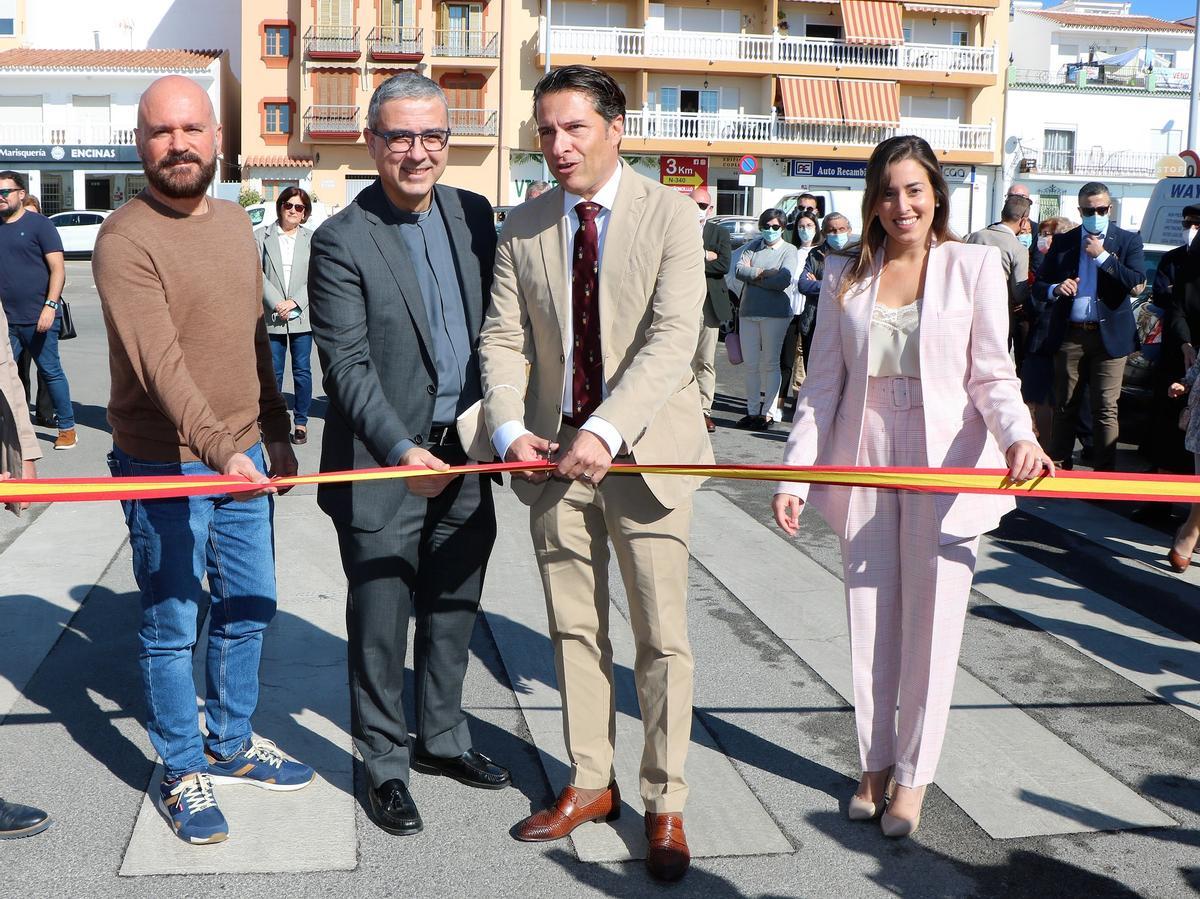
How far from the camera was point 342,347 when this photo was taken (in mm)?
3609

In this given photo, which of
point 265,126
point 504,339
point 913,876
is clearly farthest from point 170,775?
point 265,126

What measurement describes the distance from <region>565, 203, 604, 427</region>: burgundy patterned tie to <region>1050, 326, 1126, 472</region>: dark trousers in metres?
5.99

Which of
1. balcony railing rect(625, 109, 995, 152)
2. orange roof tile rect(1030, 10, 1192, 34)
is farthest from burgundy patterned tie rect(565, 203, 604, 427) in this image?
orange roof tile rect(1030, 10, 1192, 34)

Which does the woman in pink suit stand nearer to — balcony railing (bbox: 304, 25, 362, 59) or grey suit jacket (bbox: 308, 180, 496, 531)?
grey suit jacket (bbox: 308, 180, 496, 531)

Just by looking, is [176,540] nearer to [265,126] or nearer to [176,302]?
[176,302]

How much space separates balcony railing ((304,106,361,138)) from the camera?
1881 inches

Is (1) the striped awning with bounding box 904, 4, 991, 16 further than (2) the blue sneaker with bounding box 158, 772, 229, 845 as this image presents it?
Yes

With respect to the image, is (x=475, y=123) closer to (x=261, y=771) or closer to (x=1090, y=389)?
(x=1090, y=389)

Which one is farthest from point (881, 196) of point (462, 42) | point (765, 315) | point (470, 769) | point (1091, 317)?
point (462, 42)

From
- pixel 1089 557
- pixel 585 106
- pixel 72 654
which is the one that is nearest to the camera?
pixel 585 106

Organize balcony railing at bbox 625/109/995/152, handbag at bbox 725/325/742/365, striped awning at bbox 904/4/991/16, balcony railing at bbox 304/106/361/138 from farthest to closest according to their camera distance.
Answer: striped awning at bbox 904/4/991/16 < balcony railing at bbox 304/106/361/138 < balcony railing at bbox 625/109/995/152 < handbag at bbox 725/325/742/365

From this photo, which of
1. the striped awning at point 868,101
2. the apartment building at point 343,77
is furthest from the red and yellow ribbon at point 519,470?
the striped awning at point 868,101

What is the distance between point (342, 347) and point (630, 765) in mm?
1704

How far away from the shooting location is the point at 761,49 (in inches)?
1908
